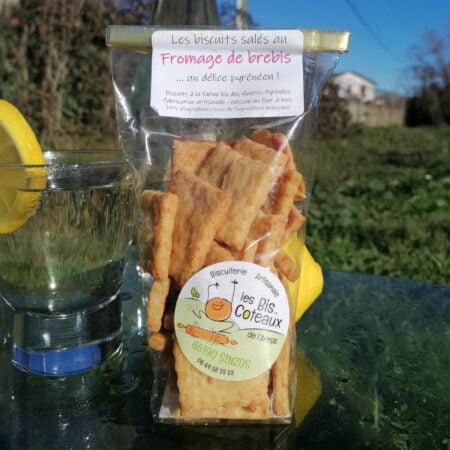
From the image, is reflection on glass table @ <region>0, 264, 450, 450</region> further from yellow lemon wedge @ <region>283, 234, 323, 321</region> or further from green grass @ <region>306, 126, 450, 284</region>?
green grass @ <region>306, 126, 450, 284</region>

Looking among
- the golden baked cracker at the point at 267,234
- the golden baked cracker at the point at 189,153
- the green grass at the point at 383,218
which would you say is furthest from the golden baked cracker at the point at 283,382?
the green grass at the point at 383,218

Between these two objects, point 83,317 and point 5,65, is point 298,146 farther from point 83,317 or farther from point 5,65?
point 5,65

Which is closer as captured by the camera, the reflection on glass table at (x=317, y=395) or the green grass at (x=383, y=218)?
the reflection on glass table at (x=317, y=395)

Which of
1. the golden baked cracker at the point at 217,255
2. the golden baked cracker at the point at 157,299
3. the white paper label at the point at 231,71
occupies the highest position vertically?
the white paper label at the point at 231,71

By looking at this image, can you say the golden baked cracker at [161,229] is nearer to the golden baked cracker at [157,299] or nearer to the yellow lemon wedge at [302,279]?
the golden baked cracker at [157,299]

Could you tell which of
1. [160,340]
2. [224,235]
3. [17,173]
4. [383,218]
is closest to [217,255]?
[224,235]

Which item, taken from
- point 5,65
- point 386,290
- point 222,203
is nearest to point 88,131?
point 5,65

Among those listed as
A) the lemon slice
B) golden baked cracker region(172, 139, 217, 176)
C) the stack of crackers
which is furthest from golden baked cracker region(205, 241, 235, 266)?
the lemon slice
